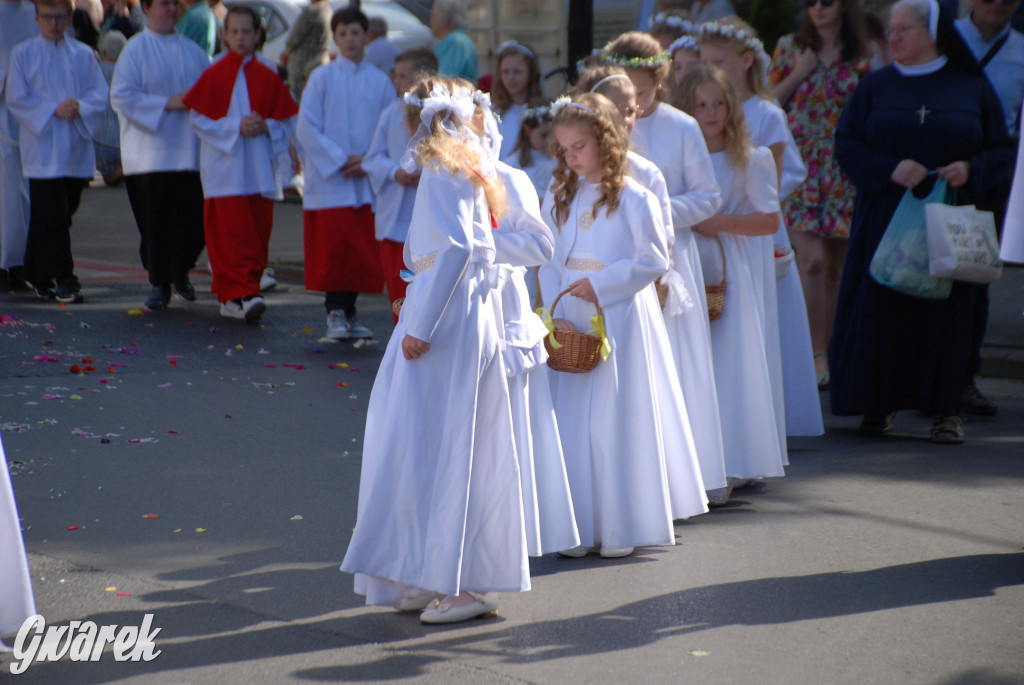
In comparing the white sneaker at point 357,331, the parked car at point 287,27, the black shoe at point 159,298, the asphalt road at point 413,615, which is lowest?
the asphalt road at point 413,615

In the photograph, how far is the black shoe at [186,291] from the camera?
33.9ft

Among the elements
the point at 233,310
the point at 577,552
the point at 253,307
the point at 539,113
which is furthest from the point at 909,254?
the point at 233,310

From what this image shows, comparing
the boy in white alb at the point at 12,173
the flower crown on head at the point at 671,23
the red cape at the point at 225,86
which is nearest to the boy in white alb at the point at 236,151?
the red cape at the point at 225,86

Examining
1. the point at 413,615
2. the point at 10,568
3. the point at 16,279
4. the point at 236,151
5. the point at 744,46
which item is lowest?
the point at 413,615

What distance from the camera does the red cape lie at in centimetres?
952

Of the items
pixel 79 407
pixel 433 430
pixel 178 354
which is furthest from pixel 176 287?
pixel 433 430

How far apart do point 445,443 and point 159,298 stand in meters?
6.56

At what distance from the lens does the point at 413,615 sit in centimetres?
423

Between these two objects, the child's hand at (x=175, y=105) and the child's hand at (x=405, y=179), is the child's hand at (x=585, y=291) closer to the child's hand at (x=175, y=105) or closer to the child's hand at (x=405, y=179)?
the child's hand at (x=405, y=179)

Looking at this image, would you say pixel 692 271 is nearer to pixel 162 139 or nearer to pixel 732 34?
pixel 732 34

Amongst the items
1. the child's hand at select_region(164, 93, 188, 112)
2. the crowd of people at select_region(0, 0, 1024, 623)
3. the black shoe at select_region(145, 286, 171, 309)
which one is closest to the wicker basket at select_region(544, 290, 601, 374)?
the crowd of people at select_region(0, 0, 1024, 623)

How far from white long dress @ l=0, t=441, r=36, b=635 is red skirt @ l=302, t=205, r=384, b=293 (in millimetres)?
5588

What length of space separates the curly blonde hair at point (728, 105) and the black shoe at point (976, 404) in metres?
2.73

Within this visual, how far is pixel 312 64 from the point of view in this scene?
46.0 feet
